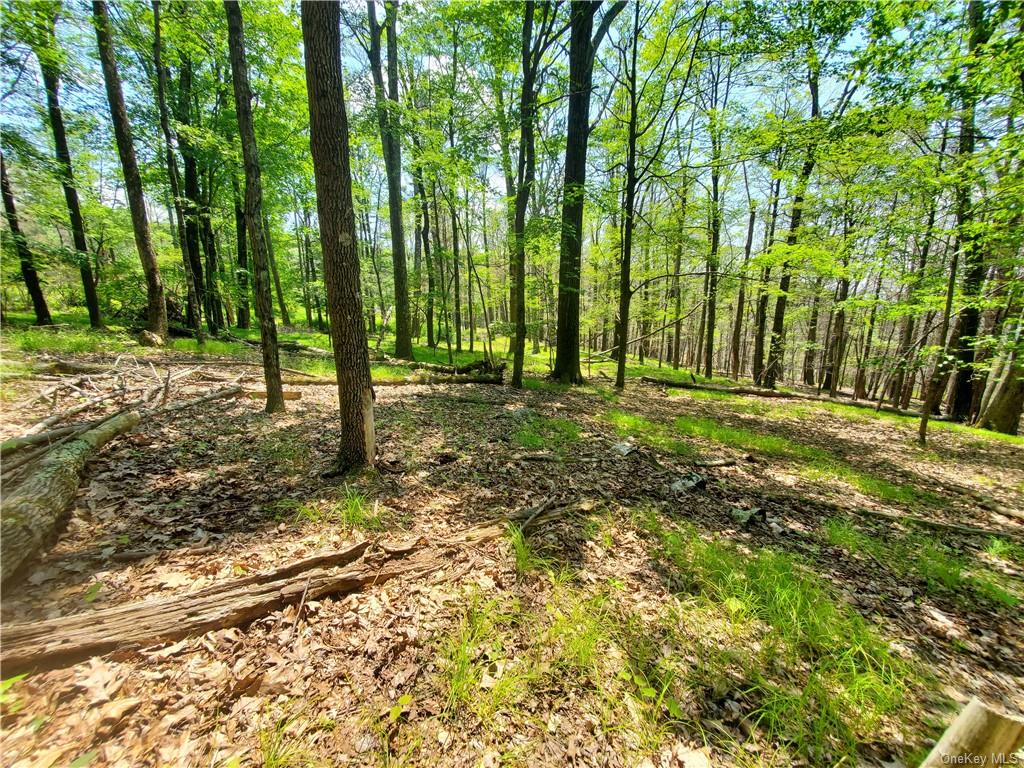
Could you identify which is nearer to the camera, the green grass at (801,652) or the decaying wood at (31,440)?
the green grass at (801,652)

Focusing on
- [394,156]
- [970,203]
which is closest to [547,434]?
[970,203]

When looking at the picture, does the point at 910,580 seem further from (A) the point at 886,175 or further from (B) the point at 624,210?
(A) the point at 886,175

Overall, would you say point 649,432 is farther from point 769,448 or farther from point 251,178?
point 251,178

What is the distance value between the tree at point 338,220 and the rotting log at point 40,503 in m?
2.15

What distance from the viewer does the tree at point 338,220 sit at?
3.56 meters

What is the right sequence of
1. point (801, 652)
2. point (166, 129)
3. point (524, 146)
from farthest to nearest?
1. point (166, 129)
2. point (524, 146)
3. point (801, 652)

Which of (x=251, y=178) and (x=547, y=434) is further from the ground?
(x=251, y=178)

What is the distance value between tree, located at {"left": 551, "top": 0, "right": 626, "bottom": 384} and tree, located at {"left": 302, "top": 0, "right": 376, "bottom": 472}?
6.43 meters

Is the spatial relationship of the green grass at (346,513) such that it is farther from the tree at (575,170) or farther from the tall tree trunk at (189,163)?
the tall tree trunk at (189,163)

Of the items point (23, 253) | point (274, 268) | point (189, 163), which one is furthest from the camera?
point (274, 268)

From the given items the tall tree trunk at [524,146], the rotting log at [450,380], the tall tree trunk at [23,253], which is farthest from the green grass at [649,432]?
the tall tree trunk at [23,253]

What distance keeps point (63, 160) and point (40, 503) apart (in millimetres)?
15970

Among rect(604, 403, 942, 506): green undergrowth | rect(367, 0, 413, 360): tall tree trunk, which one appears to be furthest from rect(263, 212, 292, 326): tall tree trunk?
rect(604, 403, 942, 506): green undergrowth

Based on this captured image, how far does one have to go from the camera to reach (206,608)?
2.31 m
